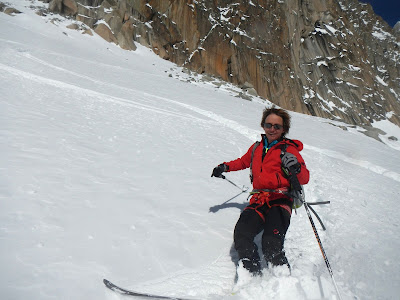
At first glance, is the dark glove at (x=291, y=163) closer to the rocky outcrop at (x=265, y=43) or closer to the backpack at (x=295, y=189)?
the backpack at (x=295, y=189)

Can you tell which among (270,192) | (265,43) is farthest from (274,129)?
(265,43)

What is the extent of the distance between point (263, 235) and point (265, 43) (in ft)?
167

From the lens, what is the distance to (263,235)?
252 centimetres

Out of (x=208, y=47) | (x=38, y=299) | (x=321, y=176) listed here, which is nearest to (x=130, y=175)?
(x=38, y=299)

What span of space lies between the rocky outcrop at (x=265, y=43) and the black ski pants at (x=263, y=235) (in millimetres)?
30519

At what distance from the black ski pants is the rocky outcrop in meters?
30.5

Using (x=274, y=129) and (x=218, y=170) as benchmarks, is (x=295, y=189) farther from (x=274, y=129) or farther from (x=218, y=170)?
(x=218, y=170)

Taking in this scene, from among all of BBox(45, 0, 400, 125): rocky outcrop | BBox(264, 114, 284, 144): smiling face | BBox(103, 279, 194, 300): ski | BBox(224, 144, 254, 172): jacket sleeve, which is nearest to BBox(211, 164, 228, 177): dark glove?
BBox(224, 144, 254, 172): jacket sleeve

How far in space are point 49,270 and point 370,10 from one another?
158m

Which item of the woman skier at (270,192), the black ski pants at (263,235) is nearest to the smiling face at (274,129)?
the woman skier at (270,192)

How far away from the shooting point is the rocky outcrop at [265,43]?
3600cm

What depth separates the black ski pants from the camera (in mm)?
2295

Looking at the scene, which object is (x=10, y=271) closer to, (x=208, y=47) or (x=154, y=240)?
(x=154, y=240)

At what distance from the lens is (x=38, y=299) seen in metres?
1.76
